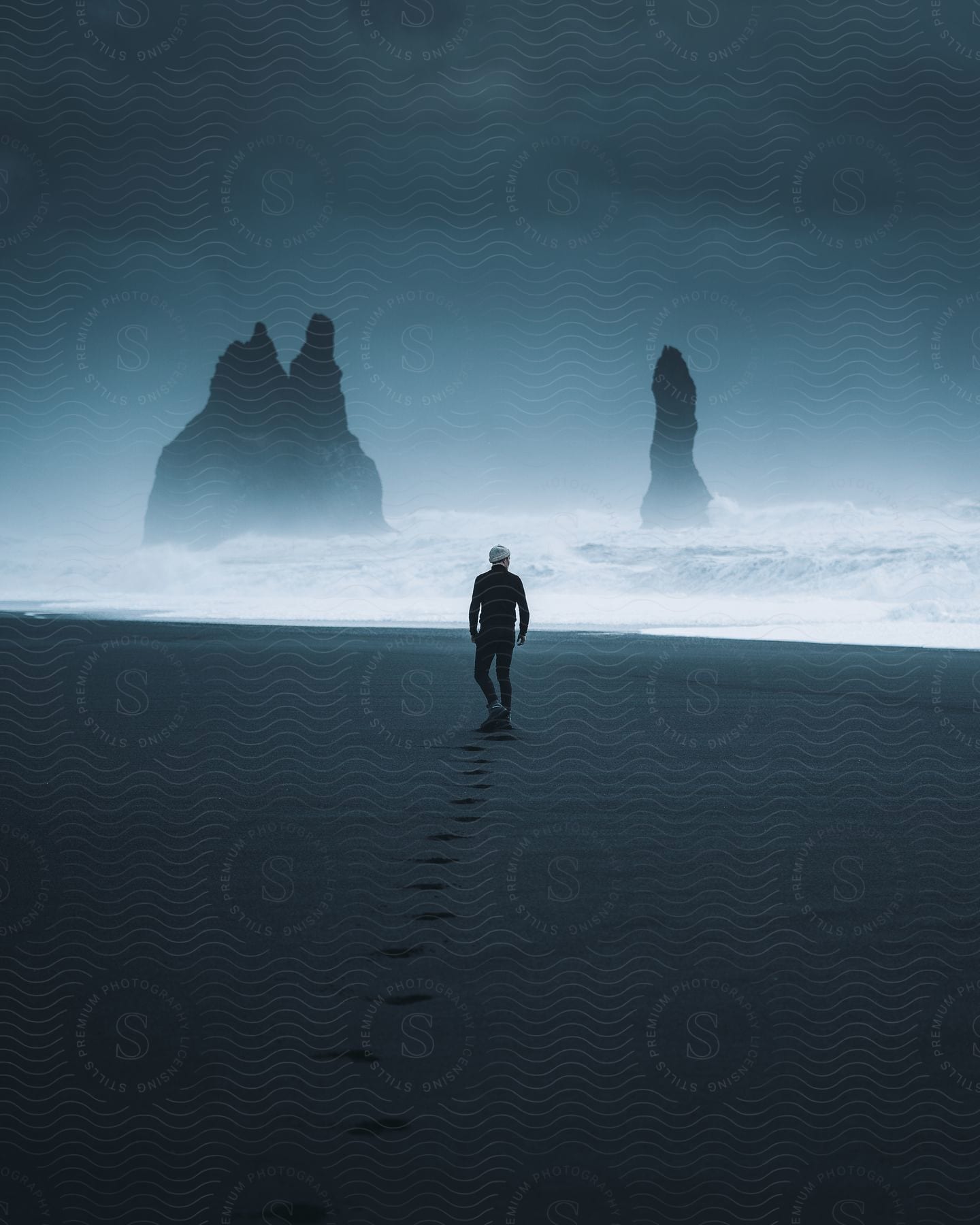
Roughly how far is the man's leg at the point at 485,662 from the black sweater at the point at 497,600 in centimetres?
16

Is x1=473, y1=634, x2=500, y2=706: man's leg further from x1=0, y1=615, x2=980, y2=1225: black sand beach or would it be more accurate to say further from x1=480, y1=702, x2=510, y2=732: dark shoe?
x1=0, y1=615, x2=980, y2=1225: black sand beach

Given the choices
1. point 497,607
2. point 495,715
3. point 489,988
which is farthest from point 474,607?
point 489,988

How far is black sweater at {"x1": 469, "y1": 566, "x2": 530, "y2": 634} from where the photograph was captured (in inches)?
500

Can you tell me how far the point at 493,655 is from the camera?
13125 mm

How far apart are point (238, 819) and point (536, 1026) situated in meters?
4.71

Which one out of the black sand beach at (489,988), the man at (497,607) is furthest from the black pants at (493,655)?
the black sand beach at (489,988)

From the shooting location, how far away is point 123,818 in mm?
9133

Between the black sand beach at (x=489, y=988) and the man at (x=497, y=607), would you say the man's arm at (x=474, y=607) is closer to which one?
the man at (x=497, y=607)

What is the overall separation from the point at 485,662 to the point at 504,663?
0.81 ft

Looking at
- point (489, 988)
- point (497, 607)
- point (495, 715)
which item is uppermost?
point (497, 607)

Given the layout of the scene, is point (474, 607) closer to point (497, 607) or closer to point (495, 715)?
point (497, 607)

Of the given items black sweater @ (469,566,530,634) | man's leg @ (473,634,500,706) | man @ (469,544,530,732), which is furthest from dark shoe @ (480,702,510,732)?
black sweater @ (469,566,530,634)

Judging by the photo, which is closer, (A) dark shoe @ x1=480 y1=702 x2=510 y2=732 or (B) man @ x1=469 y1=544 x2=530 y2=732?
(B) man @ x1=469 y1=544 x2=530 y2=732

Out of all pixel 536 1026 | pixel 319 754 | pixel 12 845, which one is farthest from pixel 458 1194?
pixel 319 754
